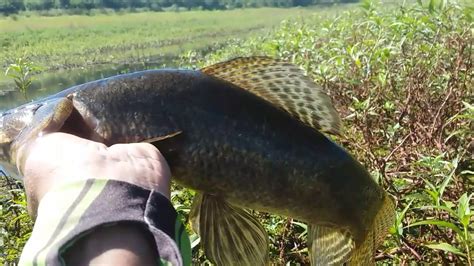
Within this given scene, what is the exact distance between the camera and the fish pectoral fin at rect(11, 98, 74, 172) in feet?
5.09

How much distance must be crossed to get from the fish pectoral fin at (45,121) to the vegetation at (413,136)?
3.50 feet

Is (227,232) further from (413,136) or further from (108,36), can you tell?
(108,36)


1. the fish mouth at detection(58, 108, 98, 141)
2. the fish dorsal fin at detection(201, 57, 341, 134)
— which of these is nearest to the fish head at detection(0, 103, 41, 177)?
the fish mouth at detection(58, 108, 98, 141)

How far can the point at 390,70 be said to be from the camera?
177 inches

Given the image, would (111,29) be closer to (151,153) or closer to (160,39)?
(160,39)

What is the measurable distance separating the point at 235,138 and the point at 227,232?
1.19ft

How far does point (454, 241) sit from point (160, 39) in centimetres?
2894

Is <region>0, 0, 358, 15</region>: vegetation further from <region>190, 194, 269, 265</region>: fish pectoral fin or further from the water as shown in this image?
<region>190, 194, 269, 265</region>: fish pectoral fin

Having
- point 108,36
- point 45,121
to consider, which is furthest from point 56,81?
point 108,36

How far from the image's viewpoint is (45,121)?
5.20ft

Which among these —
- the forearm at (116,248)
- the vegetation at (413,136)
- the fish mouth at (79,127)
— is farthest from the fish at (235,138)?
the forearm at (116,248)

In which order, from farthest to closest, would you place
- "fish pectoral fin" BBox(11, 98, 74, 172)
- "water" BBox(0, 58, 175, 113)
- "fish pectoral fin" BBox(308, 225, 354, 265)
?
"water" BBox(0, 58, 175, 113), "fish pectoral fin" BBox(308, 225, 354, 265), "fish pectoral fin" BBox(11, 98, 74, 172)

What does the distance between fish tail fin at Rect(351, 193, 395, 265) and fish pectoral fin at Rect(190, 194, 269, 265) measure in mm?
377

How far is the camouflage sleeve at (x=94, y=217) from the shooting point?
1.06 metres
